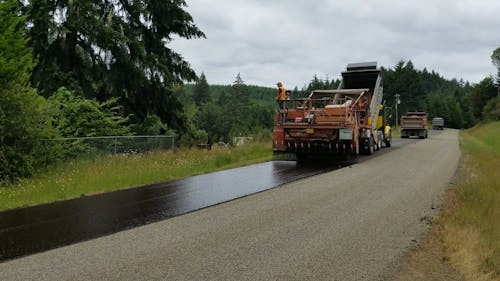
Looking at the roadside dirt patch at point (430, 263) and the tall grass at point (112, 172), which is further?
the tall grass at point (112, 172)

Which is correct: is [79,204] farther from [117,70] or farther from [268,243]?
[117,70]

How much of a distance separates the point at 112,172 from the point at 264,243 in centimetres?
750

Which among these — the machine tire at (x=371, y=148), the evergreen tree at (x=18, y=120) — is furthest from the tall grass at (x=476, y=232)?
the machine tire at (x=371, y=148)

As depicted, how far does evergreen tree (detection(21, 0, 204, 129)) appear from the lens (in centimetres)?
2033

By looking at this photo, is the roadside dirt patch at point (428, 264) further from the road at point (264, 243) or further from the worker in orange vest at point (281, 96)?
the worker in orange vest at point (281, 96)

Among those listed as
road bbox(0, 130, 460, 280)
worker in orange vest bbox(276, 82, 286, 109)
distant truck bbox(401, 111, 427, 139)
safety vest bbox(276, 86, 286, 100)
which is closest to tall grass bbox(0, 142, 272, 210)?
worker in orange vest bbox(276, 82, 286, 109)

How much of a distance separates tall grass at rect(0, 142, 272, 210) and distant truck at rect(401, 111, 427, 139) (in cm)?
2675

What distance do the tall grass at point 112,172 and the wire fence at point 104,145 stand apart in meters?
0.33

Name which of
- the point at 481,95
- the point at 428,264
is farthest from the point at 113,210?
the point at 481,95

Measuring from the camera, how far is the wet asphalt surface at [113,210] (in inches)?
249

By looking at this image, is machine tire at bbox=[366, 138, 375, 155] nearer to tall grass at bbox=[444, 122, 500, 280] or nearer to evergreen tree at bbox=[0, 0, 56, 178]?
tall grass at bbox=[444, 122, 500, 280]

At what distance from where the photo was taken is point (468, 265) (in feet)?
17.3

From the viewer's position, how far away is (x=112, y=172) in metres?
12.5

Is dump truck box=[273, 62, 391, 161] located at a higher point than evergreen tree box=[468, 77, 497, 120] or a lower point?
lower
